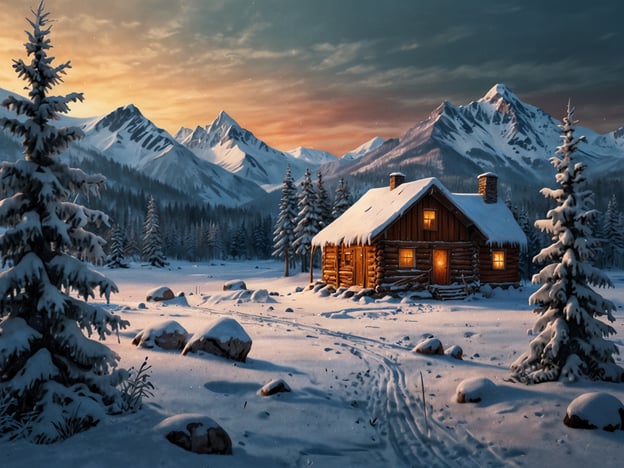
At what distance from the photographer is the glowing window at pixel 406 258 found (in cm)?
2792

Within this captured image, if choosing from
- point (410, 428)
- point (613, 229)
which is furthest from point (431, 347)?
point (613, 229)

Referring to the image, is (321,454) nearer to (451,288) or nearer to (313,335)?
(313,335)

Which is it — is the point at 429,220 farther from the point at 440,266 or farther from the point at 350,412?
the point at 350,412

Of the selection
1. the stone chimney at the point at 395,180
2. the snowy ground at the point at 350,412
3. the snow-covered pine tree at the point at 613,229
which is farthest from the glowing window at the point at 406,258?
the snow-covered pine tree at the point at 613,229

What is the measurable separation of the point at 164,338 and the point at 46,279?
19.2 ft

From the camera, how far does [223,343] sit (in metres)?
11.2

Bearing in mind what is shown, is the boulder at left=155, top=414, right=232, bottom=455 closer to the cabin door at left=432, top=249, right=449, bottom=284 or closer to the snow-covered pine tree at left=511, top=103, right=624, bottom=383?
the snow-covered pine tree at left=511, top=103, right=624, bottom=383

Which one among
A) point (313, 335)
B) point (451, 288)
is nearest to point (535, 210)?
point (451, 288)

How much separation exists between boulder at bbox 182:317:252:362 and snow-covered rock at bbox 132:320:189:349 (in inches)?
27.3

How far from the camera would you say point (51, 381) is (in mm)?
6406

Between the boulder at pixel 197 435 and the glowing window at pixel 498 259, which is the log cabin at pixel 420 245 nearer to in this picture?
the glowing window at pixel 498 259

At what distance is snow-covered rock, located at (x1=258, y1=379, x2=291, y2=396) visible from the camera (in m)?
8.91

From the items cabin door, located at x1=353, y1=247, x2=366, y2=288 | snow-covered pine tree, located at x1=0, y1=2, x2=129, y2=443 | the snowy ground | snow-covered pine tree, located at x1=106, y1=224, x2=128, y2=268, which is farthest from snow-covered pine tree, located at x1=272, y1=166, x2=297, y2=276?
snow-covered pine tree, located at x1=0, y1=2, x2=129, y2=443

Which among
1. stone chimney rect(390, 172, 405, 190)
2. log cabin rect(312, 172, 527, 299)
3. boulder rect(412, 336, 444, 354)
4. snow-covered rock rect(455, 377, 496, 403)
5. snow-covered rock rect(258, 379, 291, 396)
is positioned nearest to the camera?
snow-covered rock rect(455, 377, 496, 403)
